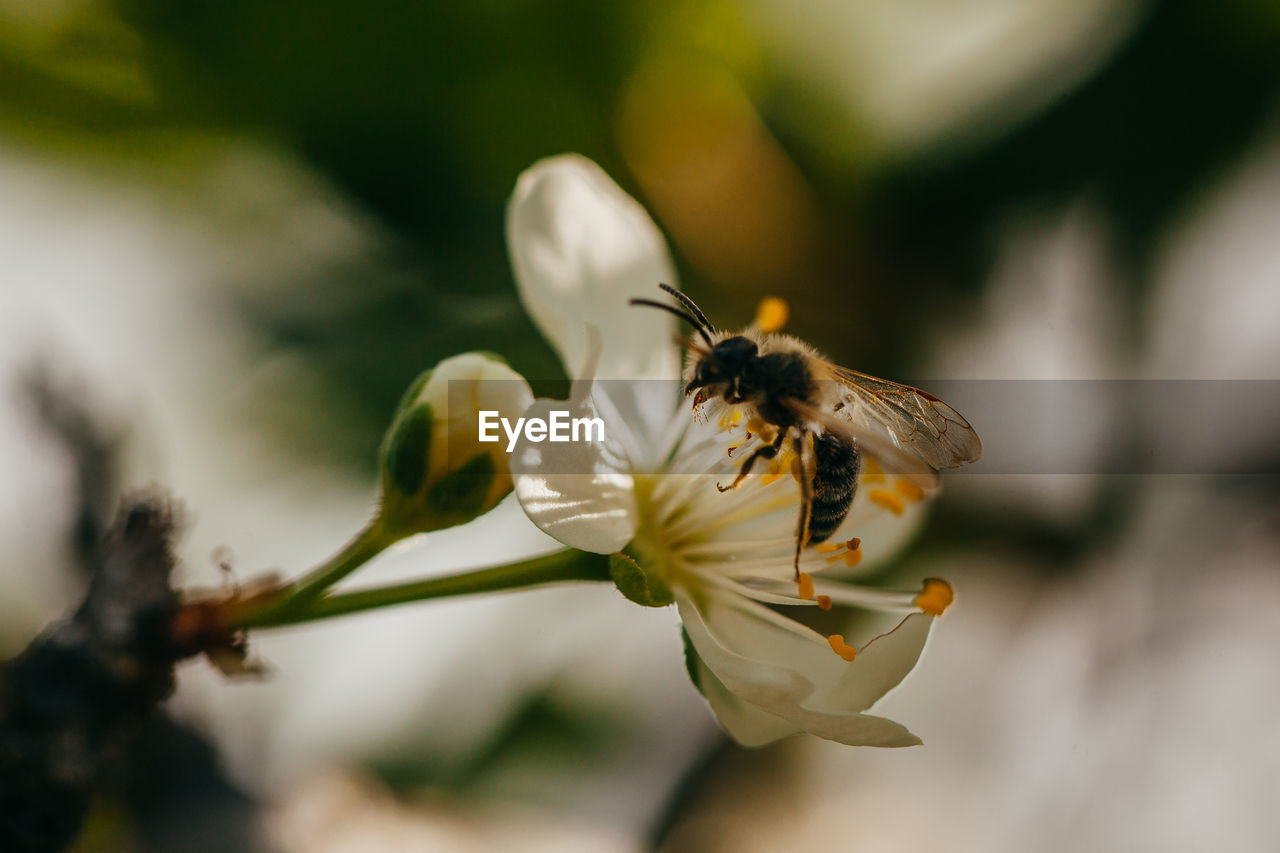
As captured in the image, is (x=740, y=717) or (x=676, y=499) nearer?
(x=740, y=717)

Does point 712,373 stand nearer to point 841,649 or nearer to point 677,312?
point 677,312

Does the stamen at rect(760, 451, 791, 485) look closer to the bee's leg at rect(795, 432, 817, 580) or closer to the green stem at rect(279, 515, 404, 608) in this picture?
the bee's leg at rect(795, 432, 817, 580)

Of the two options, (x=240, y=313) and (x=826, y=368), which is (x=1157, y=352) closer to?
(x=826, y=368)

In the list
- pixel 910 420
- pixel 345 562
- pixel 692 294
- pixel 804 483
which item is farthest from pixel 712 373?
pixel 692 294

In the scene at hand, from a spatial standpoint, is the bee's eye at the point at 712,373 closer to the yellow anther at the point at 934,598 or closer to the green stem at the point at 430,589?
the green stem at the point at 430,589

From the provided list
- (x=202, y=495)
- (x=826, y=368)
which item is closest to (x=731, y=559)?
(x=826, y=368)

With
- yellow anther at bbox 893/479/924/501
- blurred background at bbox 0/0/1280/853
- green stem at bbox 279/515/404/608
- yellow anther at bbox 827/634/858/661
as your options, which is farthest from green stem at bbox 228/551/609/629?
blurred background at bbox 0/0/1280/853
